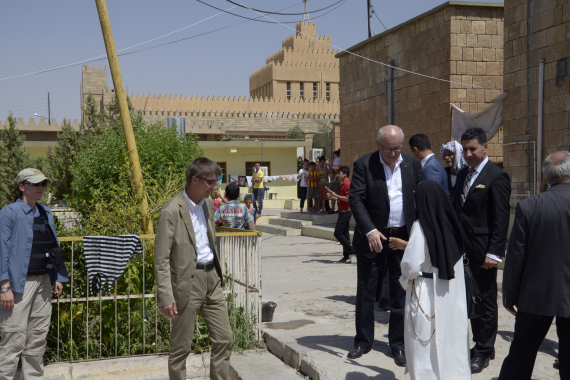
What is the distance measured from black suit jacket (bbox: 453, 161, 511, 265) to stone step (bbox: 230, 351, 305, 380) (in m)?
1.77

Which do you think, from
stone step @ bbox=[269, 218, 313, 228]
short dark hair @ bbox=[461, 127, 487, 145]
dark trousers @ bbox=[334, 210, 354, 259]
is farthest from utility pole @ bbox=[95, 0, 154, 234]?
stone step @ bbox=[269, 218, 313, 228]

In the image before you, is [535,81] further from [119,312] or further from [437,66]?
[119,312]

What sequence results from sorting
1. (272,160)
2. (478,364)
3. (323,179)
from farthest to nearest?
(272,160), (323,179), (478,364)

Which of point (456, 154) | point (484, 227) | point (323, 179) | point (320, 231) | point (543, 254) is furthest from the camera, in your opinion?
point (323, 179)

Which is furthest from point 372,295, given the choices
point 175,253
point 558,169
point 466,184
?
point 558,169

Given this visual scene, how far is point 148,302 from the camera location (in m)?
5.02

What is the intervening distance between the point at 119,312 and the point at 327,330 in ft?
6.56

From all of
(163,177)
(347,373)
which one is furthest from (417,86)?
(347,373)

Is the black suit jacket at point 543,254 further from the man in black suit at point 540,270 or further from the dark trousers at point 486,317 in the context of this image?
the dark trousers at point 486,317

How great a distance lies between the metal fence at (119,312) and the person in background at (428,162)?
5.54 feet

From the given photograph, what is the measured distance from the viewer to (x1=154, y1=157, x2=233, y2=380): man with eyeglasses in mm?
3676

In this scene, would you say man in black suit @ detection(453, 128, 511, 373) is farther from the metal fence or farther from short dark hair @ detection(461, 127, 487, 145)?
the metal fence

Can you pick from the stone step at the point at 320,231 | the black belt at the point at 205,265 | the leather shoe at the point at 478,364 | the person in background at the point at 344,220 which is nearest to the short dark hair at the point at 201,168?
the black belt at the point at 205,265

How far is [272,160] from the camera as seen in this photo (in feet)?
101
